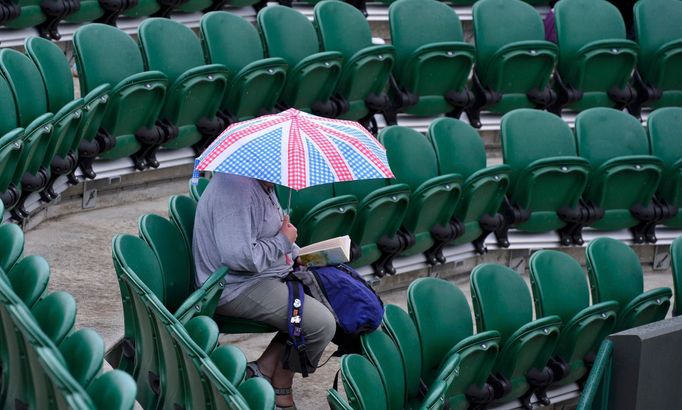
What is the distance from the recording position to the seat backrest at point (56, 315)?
51.9 inches

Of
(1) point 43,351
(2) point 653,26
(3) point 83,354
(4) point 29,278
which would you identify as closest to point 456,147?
(2) point 653,26

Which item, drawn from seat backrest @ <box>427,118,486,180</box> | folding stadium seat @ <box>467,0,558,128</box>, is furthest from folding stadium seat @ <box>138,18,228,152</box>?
folding stadium seat @ <box>467,0,558,128</box>

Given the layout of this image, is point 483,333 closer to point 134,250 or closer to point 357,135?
point 357,135

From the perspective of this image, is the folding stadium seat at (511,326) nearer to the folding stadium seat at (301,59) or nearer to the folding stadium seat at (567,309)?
the folding stadium seat at (567,309)

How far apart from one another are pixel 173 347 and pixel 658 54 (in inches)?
78.2

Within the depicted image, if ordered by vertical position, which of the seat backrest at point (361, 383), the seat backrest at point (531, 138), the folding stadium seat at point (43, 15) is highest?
the folding stadium seat at point (43, 15)

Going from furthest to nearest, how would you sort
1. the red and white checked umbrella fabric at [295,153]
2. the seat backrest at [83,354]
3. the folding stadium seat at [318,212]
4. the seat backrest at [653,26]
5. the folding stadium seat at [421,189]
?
the seat backrest at [653,26] → the folding stadium seat at [421,189] → the folding stadium seat at [318,212] → the red and white checked umbrella fabric at [295,153] → the seat backrest at [83,354]

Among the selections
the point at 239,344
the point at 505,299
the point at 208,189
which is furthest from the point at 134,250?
the point at 505,299

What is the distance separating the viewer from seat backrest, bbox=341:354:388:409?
151cm

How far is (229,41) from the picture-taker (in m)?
2.44

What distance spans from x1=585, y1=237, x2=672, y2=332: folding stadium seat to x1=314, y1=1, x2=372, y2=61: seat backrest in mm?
772

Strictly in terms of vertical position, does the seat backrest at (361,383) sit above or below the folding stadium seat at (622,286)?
above

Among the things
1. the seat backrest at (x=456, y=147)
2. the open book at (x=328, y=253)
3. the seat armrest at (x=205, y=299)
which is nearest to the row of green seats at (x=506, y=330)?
the open book at (x=328, y=253)

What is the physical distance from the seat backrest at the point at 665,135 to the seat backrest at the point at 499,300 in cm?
82
